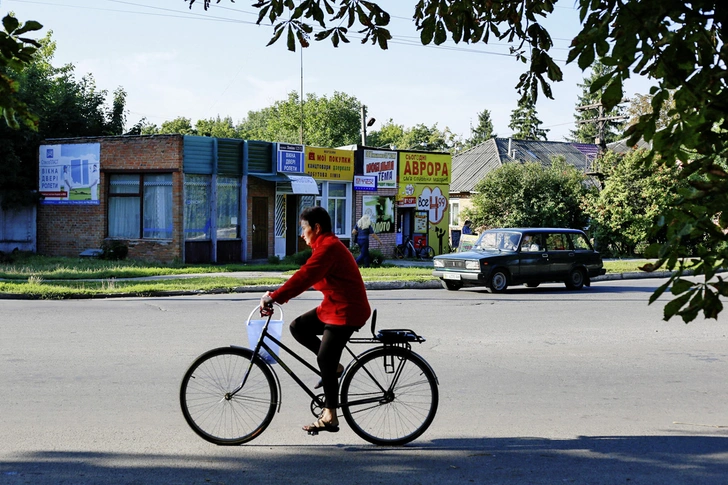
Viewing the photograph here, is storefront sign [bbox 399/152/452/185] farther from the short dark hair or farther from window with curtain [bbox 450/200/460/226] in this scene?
the short dark hair

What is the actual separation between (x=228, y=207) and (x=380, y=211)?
749 centimetres

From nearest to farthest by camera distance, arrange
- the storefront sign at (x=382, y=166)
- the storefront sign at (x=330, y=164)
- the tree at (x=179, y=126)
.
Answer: the storefront sign at (x=330, y=164)
the storefront sign at (x=382, y=166)
the tree at (x=179, y=126)

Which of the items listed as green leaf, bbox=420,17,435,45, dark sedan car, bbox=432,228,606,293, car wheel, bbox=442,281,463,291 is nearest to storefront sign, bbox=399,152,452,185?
dark sedan car, bbox=432,228,606,293

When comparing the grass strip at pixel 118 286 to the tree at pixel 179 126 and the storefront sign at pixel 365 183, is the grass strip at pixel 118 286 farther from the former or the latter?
the tree at pixel 179 126

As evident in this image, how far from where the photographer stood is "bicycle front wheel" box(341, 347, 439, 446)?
6.23m

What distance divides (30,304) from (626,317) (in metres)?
11.1

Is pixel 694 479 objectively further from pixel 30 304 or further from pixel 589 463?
pixel 30 304

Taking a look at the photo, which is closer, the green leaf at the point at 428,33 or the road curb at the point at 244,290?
the green leaf at the point at 428,33

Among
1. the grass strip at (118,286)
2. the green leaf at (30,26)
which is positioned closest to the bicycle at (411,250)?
the grass strip at (118,286)

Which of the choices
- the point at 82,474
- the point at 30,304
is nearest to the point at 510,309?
the point at 30,304

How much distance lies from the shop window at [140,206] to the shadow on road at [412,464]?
73.2 feet

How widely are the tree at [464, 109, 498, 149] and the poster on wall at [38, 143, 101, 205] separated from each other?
80.6m

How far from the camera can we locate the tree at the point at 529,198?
3938 centimetres

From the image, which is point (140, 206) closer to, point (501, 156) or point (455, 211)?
point (455, 211)
